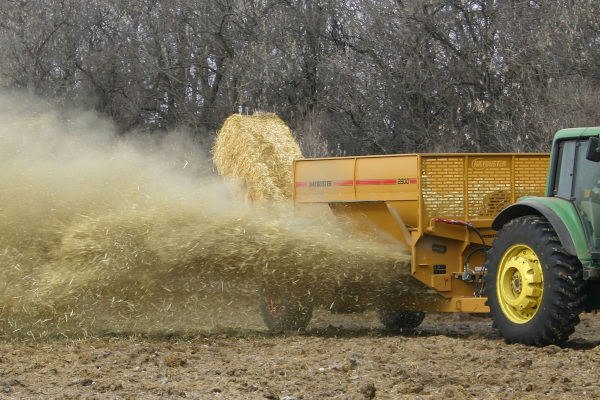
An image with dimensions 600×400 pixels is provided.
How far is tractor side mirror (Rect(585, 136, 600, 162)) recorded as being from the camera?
6.69 metres

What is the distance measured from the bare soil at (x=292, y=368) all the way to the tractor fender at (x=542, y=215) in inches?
35.7

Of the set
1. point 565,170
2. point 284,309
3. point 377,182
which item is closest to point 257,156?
point 284,309

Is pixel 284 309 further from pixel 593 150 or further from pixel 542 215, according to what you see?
pixel 593 150

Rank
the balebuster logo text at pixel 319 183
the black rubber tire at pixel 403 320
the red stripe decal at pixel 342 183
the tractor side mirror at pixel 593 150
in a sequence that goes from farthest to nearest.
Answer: the black rubber tire at pixel 403 320, the balebuster logo text at pixel 319 183, the red stripe decal at pixel 342 183, the tractor side mirror at pixel 593 150

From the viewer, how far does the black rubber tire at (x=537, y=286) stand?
275 inches

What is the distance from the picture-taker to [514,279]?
7.64 m

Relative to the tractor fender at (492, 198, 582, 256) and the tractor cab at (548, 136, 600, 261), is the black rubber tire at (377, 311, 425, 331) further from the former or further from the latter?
the tractor cab at (548, 136, 600, 261)

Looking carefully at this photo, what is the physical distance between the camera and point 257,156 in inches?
501

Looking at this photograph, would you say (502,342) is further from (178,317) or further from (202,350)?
(178,317)

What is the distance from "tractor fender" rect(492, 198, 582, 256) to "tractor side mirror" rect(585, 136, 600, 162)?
2.18ft

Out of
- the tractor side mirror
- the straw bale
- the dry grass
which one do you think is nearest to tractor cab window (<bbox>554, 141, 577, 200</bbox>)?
the tractor side mirror

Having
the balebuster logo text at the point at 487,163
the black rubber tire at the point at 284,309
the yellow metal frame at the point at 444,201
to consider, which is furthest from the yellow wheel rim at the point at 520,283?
the black rubber tire at the point at 284,309

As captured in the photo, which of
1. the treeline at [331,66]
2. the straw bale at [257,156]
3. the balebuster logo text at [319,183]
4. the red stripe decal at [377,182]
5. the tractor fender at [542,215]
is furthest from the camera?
the treeline at [331,66]

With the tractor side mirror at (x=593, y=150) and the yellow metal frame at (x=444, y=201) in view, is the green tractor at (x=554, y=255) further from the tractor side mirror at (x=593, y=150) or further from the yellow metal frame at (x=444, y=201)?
the yellow metal frame at (x=444, y=201)
